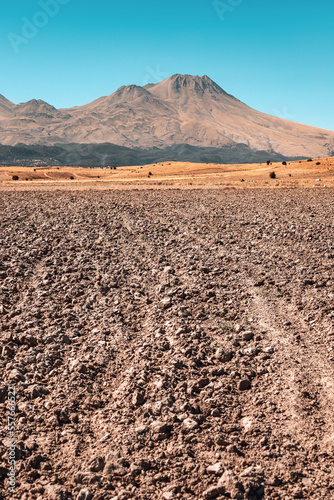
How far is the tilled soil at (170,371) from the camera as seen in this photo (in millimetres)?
5027

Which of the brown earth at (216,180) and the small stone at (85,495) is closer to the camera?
the small stone at (85,495)

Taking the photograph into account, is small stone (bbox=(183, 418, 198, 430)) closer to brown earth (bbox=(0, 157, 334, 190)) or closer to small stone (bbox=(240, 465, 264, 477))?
small stone (bbox=(240, 465, 264, 477))

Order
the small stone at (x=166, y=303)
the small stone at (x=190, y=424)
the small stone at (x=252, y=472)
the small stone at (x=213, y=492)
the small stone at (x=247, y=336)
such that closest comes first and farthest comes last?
the small stone at (x=213, y=492), the small stone at (x=252, y=472), the small stone at (x=190, y=424), the small stone at (x=247, y=336), the small stone at (x=166, y=303)

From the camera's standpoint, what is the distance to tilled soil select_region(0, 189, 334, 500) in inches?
198

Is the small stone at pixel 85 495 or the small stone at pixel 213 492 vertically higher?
the small stone at pixel 213 492

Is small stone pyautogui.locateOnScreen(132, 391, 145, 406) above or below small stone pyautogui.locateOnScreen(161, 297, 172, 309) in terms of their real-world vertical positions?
below

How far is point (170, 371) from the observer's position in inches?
275

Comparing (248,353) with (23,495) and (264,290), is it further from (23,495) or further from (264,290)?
(23,495)

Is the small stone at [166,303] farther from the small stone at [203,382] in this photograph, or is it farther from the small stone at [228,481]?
the small stone at [228,481]

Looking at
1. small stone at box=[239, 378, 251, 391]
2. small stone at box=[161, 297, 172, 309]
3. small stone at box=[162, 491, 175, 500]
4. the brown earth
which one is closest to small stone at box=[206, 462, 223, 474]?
small stone at box=[162, 491, 175, 500]

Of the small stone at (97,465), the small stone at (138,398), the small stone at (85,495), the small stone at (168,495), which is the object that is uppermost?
the small stone at (138,398)

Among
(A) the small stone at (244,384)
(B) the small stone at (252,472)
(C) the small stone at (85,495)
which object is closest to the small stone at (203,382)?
(A) the small stone at (244,384)

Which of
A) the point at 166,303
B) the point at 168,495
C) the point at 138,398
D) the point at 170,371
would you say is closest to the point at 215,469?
the point at 168,495

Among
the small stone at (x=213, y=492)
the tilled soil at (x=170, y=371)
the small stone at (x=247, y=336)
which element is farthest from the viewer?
the small stone at (x=247, y=336)
